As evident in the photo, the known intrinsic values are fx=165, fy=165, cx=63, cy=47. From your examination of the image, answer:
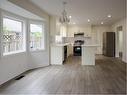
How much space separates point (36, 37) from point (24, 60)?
156cm

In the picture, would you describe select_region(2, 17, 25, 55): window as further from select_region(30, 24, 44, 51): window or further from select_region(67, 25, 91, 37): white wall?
select_region(67, 25, 91, 37): white wall

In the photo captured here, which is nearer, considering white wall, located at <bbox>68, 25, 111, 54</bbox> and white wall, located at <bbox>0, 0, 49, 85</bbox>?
white wall, located at <bbox>0, 0, 49, 85</bbox>

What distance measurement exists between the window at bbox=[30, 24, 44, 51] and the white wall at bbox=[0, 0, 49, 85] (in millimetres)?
246

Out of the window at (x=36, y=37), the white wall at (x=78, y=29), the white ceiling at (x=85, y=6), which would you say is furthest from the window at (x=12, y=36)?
the white wall at (x=78, y=29)

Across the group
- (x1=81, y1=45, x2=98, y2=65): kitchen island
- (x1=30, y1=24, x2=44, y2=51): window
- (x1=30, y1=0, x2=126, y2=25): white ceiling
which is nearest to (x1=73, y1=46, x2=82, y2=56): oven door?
(x1=81, y1=45, x2=98, y2=65): kitchen island

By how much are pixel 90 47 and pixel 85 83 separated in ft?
12.2

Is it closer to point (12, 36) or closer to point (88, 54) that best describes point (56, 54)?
point (88, 54)

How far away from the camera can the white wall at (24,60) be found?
491 cm

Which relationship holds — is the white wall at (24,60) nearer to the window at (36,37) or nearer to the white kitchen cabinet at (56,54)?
the window at (36,37)

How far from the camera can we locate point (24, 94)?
3947 millimetres

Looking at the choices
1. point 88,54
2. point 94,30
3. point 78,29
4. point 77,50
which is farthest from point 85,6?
point 94,30

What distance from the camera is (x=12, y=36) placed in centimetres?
605

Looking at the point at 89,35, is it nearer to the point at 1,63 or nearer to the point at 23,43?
the point at 23,43

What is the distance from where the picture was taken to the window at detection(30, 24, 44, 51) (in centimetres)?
748
